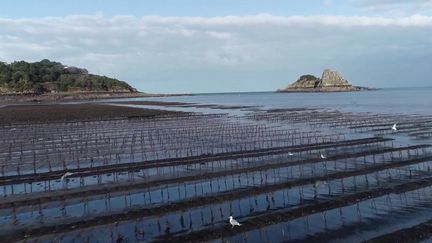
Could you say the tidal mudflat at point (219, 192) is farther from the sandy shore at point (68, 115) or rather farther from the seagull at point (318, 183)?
the sandy shore at point (68, 115)

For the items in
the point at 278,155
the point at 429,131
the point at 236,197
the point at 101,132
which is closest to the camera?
→ the point at 236,197

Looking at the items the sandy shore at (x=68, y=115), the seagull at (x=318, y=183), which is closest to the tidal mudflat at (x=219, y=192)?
the seagull at (x=318, y=183)

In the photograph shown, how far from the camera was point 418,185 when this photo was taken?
780 inches

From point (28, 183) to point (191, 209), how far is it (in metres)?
10.7

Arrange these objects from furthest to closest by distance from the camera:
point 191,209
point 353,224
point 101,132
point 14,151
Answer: point 101,132 < point 14,151 < point 191,209 < point 353,224

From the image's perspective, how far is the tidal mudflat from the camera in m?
15.4

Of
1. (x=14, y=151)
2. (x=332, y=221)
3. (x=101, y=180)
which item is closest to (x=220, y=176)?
(x=101, y=180)

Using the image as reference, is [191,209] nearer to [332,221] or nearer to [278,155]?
[332,221]

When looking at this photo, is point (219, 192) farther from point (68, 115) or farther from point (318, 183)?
point (68, 115)

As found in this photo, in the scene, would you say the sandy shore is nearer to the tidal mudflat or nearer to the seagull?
the tidal mudflat

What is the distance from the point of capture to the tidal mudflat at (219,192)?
1542cm

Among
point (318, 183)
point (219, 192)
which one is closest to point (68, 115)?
point (219, 192)

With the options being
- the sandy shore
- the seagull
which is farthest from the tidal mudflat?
the sandy shore

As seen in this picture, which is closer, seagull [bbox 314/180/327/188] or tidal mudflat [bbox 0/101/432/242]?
tidal mudflat [bbox 0/101/432/242]
